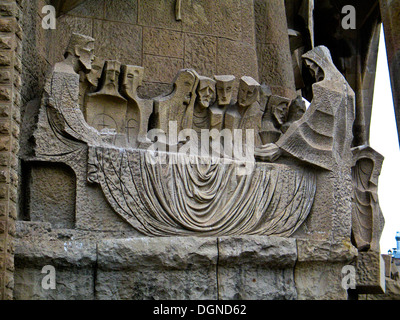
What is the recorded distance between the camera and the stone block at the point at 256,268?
8.42 metres

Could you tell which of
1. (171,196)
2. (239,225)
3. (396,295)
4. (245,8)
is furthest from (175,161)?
(396,295)

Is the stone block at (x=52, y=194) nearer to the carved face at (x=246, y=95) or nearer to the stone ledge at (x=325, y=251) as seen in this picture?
the carved face at (x=246, y=95)

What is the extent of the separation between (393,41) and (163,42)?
2.94 metres

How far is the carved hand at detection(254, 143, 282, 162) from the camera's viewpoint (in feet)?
30.1

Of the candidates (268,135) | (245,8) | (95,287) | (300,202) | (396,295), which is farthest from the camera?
(396,295)

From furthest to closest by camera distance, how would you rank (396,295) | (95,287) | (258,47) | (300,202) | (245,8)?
(396,295), (258,47), (245,8), (300,202), (95,287)

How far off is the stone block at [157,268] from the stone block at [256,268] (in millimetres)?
136

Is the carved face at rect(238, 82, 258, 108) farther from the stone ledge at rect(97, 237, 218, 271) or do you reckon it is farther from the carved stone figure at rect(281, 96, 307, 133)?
the stone ledge at rect(97, 237, 218, 271)

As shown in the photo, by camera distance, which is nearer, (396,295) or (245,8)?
(245,8)

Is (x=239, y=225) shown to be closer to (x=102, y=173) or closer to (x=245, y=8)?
(x=102, y=173)

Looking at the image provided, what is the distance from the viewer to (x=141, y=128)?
8891mm

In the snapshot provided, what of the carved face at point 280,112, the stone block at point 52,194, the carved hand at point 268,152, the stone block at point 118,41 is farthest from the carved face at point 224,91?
the stone block at point 52,194

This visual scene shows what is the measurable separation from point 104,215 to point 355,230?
13.9ft

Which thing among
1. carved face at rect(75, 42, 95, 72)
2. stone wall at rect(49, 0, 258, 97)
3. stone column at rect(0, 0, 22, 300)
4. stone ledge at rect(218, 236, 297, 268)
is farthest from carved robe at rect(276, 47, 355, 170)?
stone column at rect(0, 0, 22, 300)
